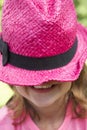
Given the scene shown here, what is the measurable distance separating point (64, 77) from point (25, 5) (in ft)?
0.97

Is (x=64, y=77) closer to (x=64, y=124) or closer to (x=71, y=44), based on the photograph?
(x=71, y=44)

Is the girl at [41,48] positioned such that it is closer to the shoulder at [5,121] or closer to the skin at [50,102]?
the skin at [50,102]

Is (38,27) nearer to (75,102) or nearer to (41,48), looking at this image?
(41,48)

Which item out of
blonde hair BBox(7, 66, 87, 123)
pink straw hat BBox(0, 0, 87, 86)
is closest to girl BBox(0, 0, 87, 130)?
pink straw hat BBox(0, 0, 87, 86)

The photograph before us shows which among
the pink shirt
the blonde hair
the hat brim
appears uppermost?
the hat brim

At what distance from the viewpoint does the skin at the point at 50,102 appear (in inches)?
77.6

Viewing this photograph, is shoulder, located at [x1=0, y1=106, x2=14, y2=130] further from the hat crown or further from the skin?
the hat crown

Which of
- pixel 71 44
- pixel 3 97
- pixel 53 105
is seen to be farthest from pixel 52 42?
pixel 3 97

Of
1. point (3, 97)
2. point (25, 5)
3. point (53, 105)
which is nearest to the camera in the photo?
point (25, 5)

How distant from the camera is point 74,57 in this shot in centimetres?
191

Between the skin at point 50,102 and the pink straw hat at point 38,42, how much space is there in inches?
4.0

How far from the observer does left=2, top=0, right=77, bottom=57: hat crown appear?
1.78m

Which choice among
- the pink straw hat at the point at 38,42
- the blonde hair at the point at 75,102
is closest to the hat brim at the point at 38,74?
the pink straw hat at the point at 38,42

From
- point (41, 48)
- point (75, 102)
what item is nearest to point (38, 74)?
point (41, 48)
